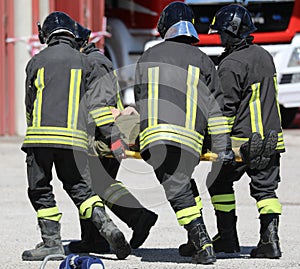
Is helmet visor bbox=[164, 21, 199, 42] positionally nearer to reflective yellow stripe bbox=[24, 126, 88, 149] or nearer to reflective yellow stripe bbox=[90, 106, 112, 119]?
reflective yellow stripe bbox=[90, 106, 112, 119]

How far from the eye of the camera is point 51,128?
669 cm

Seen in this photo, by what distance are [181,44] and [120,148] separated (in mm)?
804

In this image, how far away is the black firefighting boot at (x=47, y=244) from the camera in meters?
6.82

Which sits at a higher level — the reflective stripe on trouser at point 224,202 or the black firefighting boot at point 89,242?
the reflective stripe on trouser at point 224,202

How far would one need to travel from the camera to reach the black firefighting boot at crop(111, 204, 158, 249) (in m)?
7.09

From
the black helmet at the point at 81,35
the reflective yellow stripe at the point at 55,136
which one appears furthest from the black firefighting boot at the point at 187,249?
the black helmet at the point at 81,35

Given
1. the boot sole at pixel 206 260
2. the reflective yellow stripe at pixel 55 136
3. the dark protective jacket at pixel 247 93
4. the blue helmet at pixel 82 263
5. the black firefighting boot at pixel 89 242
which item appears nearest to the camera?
the blue helmet at pixel 82 263

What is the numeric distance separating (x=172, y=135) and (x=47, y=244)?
3.80 feet

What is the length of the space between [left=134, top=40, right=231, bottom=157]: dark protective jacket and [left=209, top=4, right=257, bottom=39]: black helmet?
0.37 meters

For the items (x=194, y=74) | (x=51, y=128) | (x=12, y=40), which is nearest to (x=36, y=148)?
(x=51, y=128)

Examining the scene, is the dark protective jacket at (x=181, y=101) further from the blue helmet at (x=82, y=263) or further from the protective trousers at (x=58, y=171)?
the blue helmet at (x=82, y=263)

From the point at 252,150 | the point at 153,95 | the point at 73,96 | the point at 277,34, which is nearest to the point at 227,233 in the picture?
the point at 252,150

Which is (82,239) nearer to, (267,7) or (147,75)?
(147,75)

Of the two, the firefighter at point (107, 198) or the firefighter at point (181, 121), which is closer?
the firefighter at point (181, 121)
